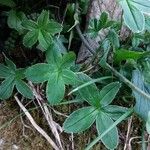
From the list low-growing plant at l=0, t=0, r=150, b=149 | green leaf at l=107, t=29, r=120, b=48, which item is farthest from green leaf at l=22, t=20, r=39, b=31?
green leaf at l=107, t=29, r=120, b=48

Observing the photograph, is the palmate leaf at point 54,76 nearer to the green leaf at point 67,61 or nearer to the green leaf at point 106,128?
the green leaf at point 67,61

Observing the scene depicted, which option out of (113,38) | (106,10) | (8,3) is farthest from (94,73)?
(8,3)

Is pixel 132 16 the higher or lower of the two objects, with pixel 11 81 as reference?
higher

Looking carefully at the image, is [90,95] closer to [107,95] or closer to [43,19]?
[107,95]

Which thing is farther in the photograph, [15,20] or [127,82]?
[15,20]

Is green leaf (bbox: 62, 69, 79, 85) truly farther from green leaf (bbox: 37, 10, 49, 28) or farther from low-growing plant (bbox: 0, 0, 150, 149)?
green leaf (bbox: 37, 10, 49, 28)

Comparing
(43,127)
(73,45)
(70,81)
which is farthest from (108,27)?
(43,127)

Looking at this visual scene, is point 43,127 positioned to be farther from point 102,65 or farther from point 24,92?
point 102,65
